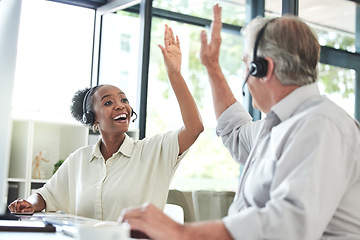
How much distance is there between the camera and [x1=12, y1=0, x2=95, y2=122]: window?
4.31m

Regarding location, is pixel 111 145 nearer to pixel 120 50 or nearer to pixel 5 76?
pixel 5 76

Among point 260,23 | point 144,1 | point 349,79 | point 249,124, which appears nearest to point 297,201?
point 260,23

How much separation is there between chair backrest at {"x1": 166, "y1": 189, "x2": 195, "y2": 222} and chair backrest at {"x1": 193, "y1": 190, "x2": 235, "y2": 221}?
0.24 feet

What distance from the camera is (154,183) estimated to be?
232 cm

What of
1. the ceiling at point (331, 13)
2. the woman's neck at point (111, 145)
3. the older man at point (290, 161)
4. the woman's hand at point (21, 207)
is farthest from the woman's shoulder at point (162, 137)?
the ceiling at point (331, 13)

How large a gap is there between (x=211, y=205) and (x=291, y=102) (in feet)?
8.39

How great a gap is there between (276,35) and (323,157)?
15.5 inches

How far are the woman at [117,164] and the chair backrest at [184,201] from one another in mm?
1005

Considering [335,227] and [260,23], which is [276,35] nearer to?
[260,23]

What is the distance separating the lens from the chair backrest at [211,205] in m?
3.72

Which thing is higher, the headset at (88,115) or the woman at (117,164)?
the headset at (88,115)

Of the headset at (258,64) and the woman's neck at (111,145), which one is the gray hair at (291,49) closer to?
the headset at (258,64)

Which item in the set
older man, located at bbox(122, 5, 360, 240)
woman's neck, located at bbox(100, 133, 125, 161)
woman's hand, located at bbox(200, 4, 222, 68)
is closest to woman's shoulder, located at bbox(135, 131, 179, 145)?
woman's neck, located at bbox(100, 133, 125, 161)

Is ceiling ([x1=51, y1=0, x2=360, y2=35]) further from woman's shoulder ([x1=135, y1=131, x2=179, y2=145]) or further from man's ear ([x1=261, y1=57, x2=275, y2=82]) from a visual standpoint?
man's ear ([x1=261, y1=57, x2=275, y2=82])
